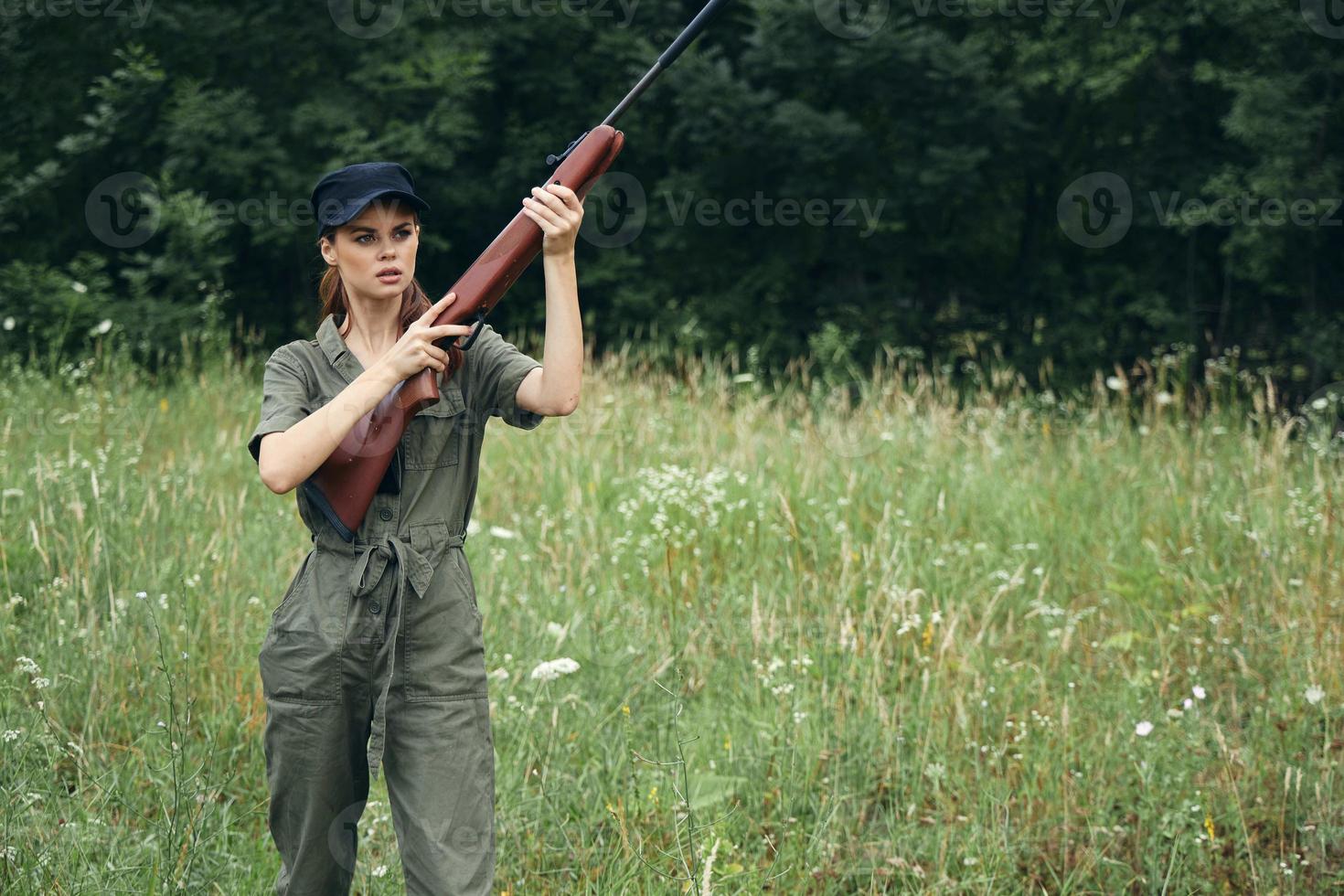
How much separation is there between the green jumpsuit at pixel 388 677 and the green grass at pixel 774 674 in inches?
17.1

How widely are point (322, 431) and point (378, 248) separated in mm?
399

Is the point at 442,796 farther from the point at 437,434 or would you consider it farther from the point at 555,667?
the point at 555,667

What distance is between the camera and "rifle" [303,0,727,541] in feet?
6.92

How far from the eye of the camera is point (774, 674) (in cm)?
381

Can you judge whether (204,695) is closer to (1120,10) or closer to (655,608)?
(655,608)

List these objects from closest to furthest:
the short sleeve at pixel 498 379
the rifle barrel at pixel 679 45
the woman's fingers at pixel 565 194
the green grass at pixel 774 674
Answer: the rifle barrel at pixel 679 45 < the woman's fingers at pixel 565 194 < the short sleeve at pixel 498 379 < the green grass at pixel 774 674

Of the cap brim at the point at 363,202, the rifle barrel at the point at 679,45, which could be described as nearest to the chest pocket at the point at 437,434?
the cap brim at the point at 363,202

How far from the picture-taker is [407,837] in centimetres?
216

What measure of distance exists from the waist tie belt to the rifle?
0.22ft

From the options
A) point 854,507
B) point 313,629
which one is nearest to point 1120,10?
point 854,507

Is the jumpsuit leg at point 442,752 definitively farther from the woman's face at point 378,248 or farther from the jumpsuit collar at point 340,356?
the woman's face at point 378,248

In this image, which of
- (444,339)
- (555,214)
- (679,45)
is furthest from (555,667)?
(679,45)

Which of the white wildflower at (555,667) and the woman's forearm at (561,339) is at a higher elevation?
the woman's forearm at (561,339)

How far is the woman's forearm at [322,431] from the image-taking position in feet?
6.67
